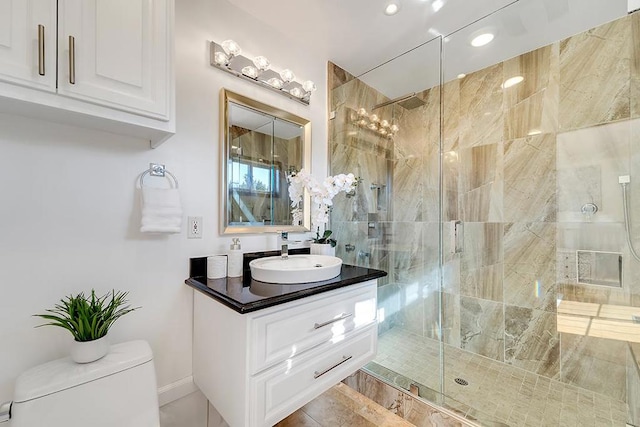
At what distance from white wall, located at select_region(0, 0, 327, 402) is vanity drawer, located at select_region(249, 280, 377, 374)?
546 mm

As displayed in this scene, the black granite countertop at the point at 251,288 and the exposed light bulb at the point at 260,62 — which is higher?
the exposed light bulb at the point at 260,62

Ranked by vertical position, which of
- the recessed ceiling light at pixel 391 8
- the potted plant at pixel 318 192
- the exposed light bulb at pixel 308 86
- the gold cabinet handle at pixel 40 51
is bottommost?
the potted plant at pixel 318 192

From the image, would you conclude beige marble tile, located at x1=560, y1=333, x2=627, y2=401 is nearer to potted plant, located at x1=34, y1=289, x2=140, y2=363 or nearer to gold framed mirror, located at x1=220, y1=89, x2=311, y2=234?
gold framed mirror, located at x1=220, y1=89, x2=311, y2=234

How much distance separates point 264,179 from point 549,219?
2.12 meters

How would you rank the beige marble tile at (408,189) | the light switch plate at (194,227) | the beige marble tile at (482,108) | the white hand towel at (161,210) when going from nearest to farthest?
1. the white hand towel at (161,210)
2. the light switch plate at (194,227)
3. the beige marble tile at (482,108)
4. the beige marble tile at (408,189)

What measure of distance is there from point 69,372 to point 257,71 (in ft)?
5.32

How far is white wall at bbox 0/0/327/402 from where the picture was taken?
3.07ft

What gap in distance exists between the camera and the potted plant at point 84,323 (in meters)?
0.92

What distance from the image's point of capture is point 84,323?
3.04 ft

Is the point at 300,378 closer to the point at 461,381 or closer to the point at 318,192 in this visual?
the point at 318,192

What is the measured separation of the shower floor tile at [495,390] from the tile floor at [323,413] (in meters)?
0.28

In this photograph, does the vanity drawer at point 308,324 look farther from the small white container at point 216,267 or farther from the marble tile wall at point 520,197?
the marble tile wall at point 520,197

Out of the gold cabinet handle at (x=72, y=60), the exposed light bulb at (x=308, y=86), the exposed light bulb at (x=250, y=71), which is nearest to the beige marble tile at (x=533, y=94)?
the exposed light bulb at (x=308, y=86)

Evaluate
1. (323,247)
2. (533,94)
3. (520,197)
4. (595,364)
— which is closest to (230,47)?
(323,247)
